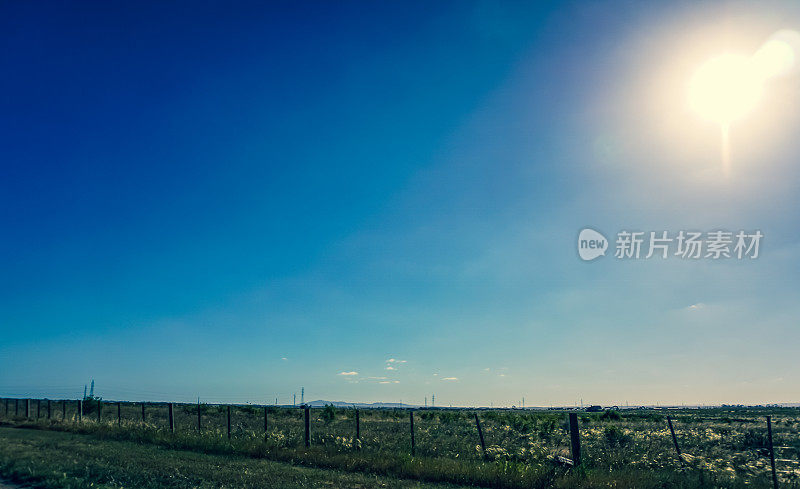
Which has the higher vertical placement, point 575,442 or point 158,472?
point 575,442

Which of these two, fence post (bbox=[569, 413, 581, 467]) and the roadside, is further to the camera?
fence post (bbox=[569, 413, 581, 467])

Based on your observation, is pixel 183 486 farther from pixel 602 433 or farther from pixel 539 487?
pixel 602 433

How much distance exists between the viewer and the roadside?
11.8 m

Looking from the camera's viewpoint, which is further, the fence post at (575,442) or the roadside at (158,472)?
the fence post at (575,442)

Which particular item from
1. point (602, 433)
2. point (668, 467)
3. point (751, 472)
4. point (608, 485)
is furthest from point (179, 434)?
point (602, 433)

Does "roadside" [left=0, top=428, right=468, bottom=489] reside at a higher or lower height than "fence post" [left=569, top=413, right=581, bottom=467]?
lower

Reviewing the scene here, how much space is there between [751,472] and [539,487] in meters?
8.32

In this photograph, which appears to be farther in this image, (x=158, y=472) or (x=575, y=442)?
(x=575, y=442)

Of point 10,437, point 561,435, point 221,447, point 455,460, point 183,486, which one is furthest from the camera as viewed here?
point 561,435

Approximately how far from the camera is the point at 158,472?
13.0m

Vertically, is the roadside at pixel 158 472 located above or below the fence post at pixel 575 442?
below

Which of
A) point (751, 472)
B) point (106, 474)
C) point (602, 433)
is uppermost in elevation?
point (106, 474)

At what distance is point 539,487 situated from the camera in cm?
1205

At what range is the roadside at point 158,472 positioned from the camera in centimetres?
1182
